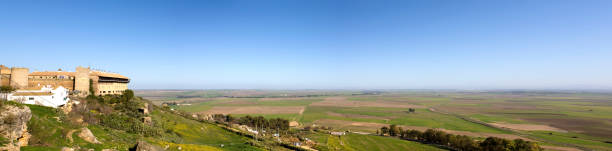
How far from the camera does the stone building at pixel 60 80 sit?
38.6 meters

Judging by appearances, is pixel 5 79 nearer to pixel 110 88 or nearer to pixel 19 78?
pixel 19 78

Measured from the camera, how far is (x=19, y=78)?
1538 inches

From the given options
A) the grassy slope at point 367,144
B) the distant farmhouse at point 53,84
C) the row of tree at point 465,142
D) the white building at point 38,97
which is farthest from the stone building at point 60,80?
the row of tree at point 465,142

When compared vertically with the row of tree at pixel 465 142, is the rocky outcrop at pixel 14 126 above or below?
above

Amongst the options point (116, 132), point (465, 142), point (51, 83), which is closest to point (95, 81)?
point (51, 83)

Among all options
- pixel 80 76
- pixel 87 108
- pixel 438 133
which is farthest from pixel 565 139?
pixel 80 76

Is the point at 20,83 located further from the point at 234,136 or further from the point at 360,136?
the point at 360,136

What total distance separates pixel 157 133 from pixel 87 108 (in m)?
10.4

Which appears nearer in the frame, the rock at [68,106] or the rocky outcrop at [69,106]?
the rock at [68,106]

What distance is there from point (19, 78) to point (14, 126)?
3207 cm

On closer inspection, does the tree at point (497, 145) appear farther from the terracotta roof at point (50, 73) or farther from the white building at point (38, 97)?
the terracotta roof at point (50, 73)

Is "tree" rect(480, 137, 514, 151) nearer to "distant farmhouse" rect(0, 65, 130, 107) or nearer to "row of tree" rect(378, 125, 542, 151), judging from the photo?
"row of tree" rect(378, 125, 542, 151)

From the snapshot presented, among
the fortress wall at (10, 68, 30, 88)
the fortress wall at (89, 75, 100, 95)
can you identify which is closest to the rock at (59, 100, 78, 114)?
the fortress wall at (89, 75, 100, 95)

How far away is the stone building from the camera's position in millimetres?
38625
